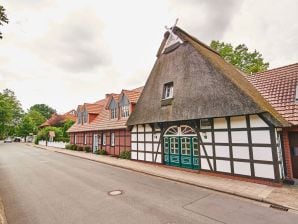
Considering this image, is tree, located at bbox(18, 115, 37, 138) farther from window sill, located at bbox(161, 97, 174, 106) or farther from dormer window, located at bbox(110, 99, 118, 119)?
window sill, located at bbox(161, 97, 174, 106)

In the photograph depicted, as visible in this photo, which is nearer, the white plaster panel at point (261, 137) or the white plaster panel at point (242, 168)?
the white plaster panel at point (261, 137)

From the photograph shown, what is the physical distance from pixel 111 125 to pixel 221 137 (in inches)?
465

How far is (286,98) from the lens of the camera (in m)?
9.77

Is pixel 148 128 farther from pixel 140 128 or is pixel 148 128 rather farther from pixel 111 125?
pixel 111 125

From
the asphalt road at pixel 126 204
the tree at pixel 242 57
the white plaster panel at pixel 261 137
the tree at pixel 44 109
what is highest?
the tree at pixel 44 109

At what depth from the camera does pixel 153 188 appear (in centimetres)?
813

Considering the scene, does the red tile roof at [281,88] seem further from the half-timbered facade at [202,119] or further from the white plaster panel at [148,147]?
the white plaster panel at [148,147]

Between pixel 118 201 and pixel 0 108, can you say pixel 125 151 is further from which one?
pixel 0 108

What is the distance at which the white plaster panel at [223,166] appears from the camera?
930 cm

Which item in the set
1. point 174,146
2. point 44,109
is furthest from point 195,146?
point 44,109

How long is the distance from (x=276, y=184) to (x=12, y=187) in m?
11.6

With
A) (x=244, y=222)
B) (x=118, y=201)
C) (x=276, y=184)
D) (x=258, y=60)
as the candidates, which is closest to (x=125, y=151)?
(x=118, y=201)

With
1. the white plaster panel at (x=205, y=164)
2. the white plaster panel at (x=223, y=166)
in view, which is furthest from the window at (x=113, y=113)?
the white plaster panel at (x=223, y=166)

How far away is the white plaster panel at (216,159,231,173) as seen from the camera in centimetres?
Result: 930
